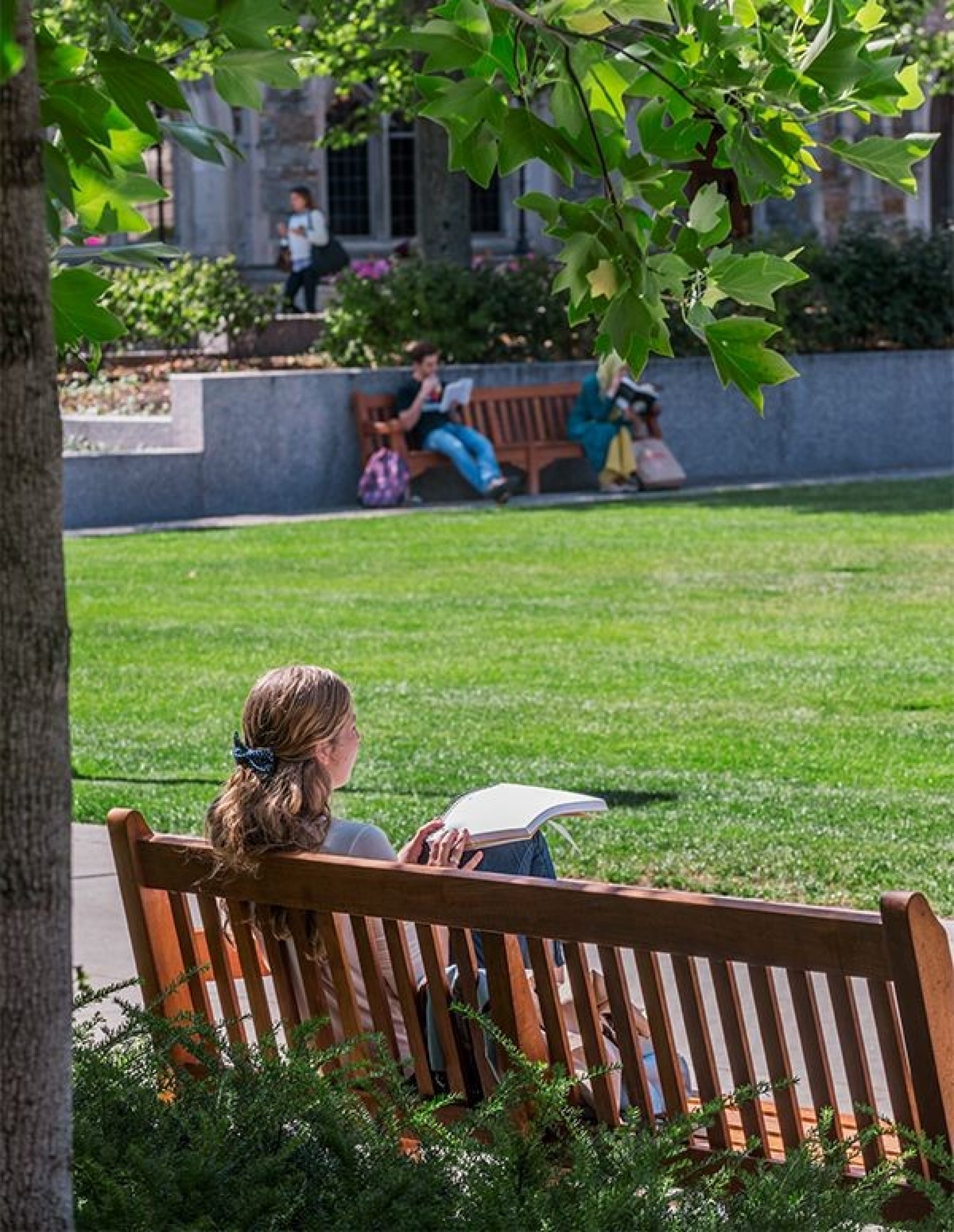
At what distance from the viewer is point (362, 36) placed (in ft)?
78.4

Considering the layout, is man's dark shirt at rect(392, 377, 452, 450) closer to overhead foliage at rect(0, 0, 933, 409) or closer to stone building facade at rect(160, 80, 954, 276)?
stone building facade at rect(160, 80, 954, 276)

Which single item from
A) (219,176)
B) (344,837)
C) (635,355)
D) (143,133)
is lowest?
(344,837)

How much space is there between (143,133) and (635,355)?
87 centimetres

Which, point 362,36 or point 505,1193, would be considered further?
point 362,36

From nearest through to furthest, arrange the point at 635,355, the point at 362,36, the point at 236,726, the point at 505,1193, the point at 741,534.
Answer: the point at 505,1193
the point at 635,355
the point at 236,726
the point at 741,534
the point at 362,36

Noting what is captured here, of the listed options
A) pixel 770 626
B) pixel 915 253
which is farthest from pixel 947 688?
pixel 915 253

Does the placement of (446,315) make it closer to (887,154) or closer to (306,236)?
(306,236)

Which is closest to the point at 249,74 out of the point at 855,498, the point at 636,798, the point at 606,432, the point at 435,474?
the point at 636,798

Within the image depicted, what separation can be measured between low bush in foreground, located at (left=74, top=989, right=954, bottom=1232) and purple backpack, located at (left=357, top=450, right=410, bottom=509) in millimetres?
16175

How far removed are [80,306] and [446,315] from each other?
17.8 m

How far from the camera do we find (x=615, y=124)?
13.0 ft

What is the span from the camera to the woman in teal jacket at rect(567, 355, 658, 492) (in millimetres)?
21391

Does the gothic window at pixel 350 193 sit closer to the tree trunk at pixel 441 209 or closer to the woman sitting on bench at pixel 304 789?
the tree trunk at pixel 441 209

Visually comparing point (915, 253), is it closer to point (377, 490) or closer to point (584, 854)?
point (377, 490)
